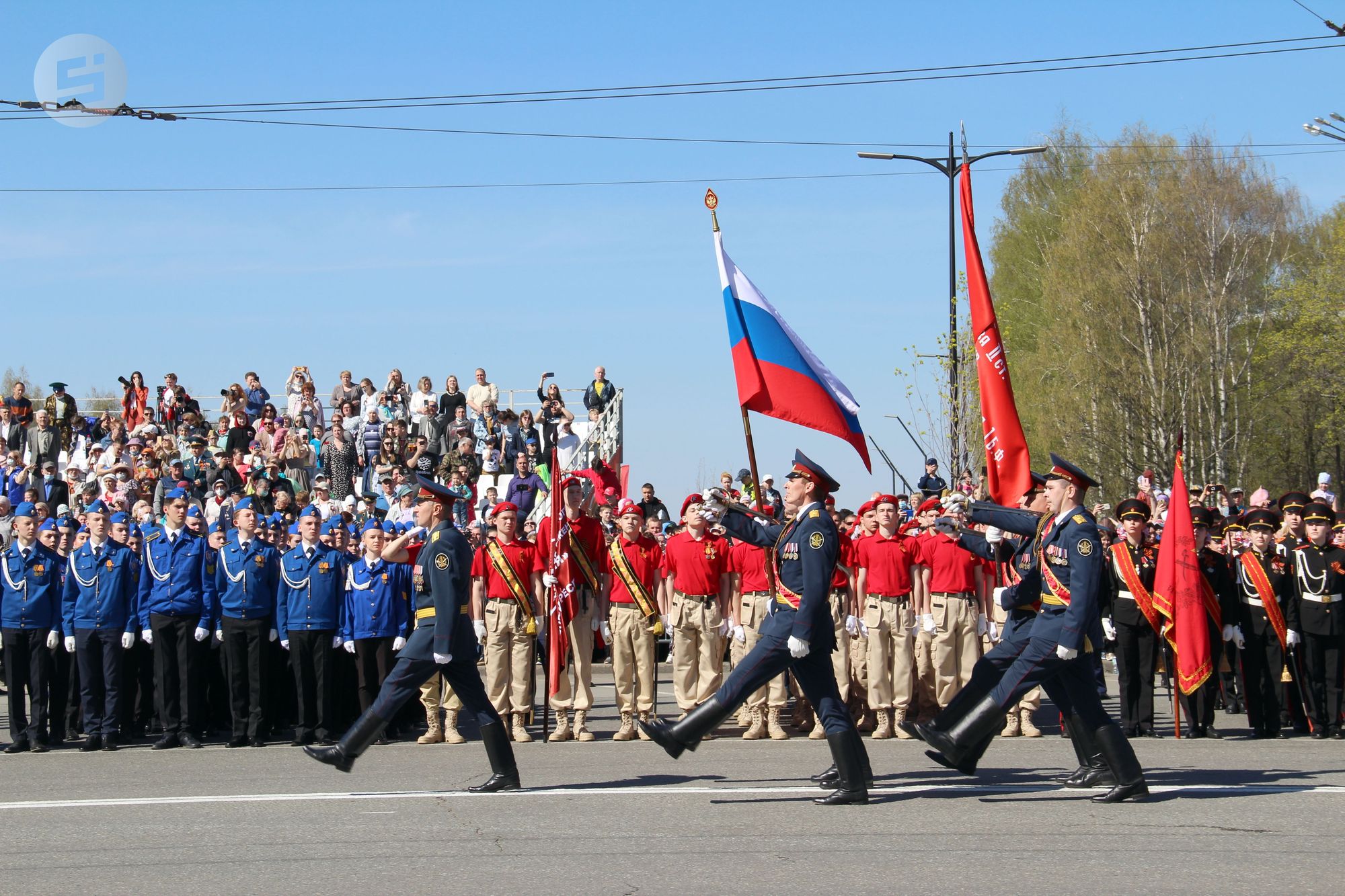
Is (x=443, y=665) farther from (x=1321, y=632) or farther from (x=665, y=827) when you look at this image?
(x=1321, y=632)

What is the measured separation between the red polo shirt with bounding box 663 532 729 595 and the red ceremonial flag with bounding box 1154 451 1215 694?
3635 millimetres

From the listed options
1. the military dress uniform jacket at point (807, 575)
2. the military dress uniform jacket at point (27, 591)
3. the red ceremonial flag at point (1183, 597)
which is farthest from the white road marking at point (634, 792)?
the military dress uniform jacket at point (27, 591)

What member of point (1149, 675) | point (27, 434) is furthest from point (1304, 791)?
point (27, 434)

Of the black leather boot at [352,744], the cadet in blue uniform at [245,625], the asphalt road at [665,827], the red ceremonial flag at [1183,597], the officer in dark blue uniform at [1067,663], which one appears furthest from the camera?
the cadet in blue uniform at [245,625]

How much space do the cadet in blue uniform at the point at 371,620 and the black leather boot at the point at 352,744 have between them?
11.9 ft

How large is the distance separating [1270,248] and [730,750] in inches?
1277

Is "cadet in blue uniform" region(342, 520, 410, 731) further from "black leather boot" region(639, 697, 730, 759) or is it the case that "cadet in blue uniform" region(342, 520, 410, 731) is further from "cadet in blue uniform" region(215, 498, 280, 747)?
"black leather boot" region(639, 697, 730, 759)

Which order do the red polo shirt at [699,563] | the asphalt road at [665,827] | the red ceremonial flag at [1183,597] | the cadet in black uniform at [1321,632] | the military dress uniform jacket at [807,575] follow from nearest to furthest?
the asphalt road at [665,827] < the military dress uniform jacket at [807,575] < the red ceremonial flag at [1183,597] < the cadet in black uniform at [1321,632] < the red polo shirt at [699,563]

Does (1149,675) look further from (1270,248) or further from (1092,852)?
(1270,248)

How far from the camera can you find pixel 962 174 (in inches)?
450

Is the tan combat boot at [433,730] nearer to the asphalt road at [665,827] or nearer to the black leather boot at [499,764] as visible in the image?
the asphalt road at [665,827]

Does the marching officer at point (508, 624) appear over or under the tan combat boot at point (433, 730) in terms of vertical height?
over

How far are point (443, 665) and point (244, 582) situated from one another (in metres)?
3.95

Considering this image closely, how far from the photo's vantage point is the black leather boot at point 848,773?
8703 mm
